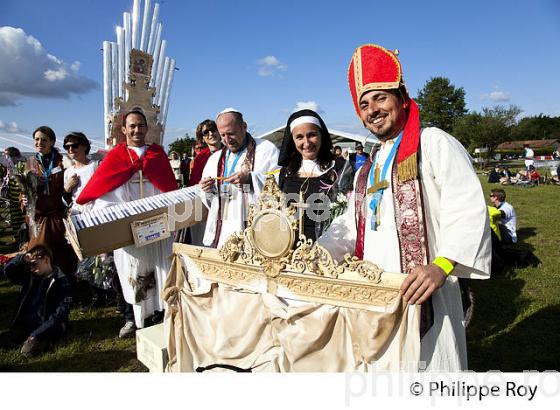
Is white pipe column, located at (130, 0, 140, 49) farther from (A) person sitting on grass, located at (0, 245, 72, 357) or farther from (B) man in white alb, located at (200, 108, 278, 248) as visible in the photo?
(B) man in white alb, located at (200, 108, 278, 248)

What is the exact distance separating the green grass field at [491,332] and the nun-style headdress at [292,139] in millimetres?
2260

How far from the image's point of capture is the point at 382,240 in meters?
1.81

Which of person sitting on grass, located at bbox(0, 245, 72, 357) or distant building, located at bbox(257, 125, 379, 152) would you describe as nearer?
person sitting on grass, located at bbox(0, 245, 72, 357)


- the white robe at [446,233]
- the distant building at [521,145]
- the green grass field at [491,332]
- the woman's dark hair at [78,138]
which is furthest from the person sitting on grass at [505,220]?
the distant building at [521,145]

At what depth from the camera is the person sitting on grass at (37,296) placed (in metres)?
3.80

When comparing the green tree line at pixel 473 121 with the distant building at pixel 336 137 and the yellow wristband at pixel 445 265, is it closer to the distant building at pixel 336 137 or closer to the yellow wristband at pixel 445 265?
the distant building at pixel 336 137

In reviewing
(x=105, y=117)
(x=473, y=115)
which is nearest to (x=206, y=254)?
(x=105, y=117)

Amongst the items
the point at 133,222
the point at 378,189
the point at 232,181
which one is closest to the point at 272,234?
the point at 378,189

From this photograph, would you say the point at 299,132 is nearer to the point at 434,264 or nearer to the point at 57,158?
the point at 434,264

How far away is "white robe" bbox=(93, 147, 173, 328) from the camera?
371 centimetres

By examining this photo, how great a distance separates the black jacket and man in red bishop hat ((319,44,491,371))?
11.2ft

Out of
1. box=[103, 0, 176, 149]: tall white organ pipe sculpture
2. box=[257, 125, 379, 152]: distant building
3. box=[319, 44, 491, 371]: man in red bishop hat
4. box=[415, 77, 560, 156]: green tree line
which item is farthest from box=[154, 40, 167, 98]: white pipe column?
box=[415, 77, 560, 156]: green tree line

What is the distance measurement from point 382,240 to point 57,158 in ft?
14.3
